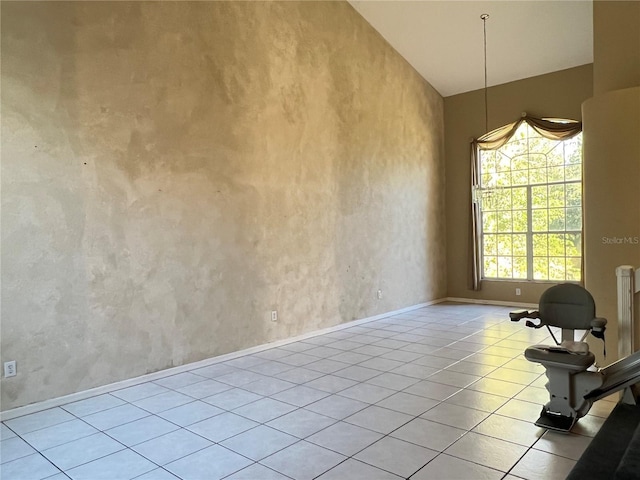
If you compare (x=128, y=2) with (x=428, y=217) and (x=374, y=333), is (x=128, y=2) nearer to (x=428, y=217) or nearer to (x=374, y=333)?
(x=374, y=333)

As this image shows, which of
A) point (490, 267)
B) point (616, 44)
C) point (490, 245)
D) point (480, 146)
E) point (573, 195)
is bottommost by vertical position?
point (490, 267)

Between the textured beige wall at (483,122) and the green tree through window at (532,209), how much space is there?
0.91 feet

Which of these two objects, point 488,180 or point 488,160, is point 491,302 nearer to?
point 488,180

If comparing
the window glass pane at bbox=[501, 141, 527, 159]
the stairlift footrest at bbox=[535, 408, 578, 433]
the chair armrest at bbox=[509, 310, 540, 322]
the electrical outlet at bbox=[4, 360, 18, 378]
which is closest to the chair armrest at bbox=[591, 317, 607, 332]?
the chair armrest at bbox=[509, 310, 540, 322]

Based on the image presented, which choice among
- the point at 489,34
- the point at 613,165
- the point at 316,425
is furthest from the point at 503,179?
the point at 316,425

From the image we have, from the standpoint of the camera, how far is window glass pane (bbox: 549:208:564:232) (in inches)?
291

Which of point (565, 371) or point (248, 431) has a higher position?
point (565, 371)

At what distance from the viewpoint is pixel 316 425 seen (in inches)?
122

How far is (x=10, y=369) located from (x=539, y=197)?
24.7ft

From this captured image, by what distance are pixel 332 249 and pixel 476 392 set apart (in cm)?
295

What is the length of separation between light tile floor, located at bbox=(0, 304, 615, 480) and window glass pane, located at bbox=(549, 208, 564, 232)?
3.45m

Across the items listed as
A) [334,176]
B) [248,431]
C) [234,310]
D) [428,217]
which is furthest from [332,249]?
[248,431]

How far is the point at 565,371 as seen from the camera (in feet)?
9.57

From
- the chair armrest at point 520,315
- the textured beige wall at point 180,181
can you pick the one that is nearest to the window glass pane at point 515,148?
the textured beige wall at point 180,181
